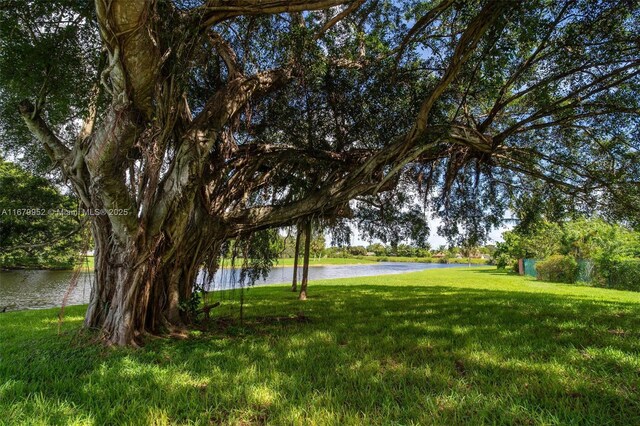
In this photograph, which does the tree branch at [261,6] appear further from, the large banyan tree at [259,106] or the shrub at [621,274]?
the shrub at [621,274]

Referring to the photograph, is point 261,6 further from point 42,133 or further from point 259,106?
point 42,133

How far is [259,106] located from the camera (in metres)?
5.26

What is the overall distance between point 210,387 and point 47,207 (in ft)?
26.3

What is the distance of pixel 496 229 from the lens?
7.38m

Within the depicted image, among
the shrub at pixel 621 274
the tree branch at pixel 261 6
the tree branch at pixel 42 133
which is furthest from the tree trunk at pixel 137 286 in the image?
the shrub at pixel 621 274

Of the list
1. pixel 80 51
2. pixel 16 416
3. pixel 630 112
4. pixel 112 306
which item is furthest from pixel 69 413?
pixel 630 112

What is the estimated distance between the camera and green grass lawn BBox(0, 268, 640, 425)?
1.98 m

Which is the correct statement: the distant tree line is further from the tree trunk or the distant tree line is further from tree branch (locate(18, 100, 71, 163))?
tree branch (locate(18, 100, 71, 163))

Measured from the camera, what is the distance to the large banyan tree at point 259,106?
3.27 meters

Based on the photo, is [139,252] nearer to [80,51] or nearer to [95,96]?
[95,96]

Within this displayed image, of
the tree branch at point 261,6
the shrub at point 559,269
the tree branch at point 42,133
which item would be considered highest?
the tree branch at point 261,6

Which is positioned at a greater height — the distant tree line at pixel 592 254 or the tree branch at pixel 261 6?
the tree branch at pixel 261 6

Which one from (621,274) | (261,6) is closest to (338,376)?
(261,6)

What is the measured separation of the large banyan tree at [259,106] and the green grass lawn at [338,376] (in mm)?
902
